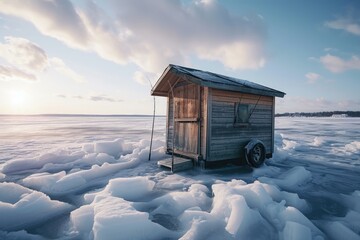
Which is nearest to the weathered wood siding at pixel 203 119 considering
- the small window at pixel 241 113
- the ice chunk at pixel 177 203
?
the small window at pixel 241 113

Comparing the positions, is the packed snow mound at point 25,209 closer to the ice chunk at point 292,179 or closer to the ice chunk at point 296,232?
the ice chunk at point 296,232

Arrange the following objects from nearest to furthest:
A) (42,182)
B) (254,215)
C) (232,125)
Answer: (254,215) < (42,182) < (232,125)

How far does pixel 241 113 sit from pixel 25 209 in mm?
7646

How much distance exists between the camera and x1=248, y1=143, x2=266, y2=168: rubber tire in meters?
8.57

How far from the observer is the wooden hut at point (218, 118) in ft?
26.2

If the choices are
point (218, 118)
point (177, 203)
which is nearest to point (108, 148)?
point (218, 118)

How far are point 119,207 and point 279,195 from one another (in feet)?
12.9

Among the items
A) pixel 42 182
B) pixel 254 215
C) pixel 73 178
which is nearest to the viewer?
pixel 254 215

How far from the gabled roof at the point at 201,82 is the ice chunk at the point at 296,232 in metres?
4.88

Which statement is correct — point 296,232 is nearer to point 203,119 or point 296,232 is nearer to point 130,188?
point 130,188

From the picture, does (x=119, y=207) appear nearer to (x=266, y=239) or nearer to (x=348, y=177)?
(x=266, y=239)

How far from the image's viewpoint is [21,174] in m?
7.44

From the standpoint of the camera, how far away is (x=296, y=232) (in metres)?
3.63

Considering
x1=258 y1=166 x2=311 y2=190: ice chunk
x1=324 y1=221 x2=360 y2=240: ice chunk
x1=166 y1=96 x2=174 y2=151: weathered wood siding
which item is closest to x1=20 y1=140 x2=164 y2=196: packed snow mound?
x1=166 y1=96 x2=174 y2=151: weathered wood siding
